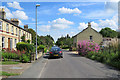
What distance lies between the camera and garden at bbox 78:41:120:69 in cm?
1056

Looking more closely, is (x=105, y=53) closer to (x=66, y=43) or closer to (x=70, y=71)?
(x=70, y=71)

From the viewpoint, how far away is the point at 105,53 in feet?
43.8

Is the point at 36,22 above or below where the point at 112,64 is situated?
above

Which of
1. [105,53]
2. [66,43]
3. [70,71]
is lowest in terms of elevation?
[70,71]

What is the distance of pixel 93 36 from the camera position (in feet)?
130

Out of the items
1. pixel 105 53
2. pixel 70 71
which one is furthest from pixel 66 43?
pixel 70 71

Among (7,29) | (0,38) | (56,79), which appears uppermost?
(7,29)

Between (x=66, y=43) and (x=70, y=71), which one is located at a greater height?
(x=66, y=43)

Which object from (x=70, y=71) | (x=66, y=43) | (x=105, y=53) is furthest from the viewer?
(x=66, y=43)

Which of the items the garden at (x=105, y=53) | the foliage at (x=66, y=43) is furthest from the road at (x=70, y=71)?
the foliage at (x=66, y=43)

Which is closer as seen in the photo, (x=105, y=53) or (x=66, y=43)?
(x=105, y=53)

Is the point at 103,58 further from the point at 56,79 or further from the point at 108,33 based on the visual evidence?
the point at 108,33

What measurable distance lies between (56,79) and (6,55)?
844cm

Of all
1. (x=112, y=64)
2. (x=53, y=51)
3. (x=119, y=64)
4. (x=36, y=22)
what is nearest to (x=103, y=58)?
(x=112, y=64)
